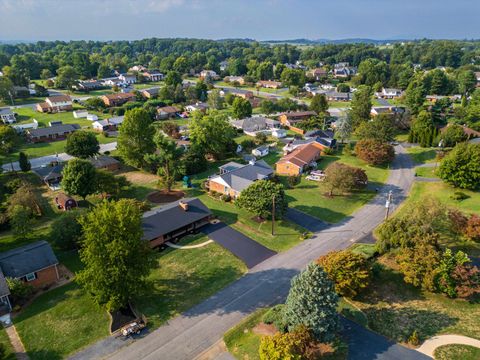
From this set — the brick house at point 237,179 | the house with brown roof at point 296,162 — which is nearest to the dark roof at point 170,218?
the brick house at point 237,179

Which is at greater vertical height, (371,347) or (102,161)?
(102,161)

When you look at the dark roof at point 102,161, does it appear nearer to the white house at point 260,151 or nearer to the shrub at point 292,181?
the white house at point 260,151

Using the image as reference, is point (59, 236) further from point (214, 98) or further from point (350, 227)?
point (214, 98)

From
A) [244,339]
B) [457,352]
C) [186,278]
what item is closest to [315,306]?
[244,339]

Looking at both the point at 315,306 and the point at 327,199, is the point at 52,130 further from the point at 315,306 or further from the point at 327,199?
the point at 315,306

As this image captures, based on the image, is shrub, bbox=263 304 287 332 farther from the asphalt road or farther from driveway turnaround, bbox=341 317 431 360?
driveway turnaround, bbox=341 317 431 360

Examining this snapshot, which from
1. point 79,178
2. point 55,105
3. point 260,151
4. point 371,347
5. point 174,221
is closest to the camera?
point 371,347
